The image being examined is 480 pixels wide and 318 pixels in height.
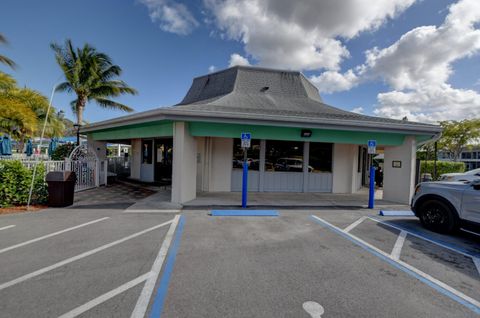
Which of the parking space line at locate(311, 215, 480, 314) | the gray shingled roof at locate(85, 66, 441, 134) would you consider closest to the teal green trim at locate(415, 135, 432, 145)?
the gray shingled roof at locate(85, 66, 441, 134)

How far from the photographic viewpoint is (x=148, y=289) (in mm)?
2992

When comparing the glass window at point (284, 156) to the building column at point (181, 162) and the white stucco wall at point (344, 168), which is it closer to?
the white stucco wall at point (344, 168)

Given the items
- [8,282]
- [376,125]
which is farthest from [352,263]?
[376,125]

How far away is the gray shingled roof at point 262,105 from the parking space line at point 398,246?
4.46 meters

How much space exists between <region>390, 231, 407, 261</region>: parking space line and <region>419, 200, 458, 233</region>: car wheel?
932 millimetres

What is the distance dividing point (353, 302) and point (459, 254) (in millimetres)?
3321

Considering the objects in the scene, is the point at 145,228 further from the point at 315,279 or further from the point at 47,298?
the point at 315,279

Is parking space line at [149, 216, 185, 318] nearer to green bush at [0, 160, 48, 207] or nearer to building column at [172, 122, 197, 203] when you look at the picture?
building column at [172, 122, 197, 203]

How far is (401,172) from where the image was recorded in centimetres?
960

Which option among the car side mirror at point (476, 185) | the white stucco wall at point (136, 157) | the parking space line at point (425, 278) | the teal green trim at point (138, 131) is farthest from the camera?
the white stucco wall at point (136, 157)

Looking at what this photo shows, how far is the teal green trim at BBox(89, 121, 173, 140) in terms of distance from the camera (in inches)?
336

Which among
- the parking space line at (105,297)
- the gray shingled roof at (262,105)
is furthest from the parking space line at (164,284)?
the gray shingled roof at (262,105)

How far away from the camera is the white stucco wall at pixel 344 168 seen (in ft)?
37.4

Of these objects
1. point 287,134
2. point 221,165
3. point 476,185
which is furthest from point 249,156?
point 476,185
